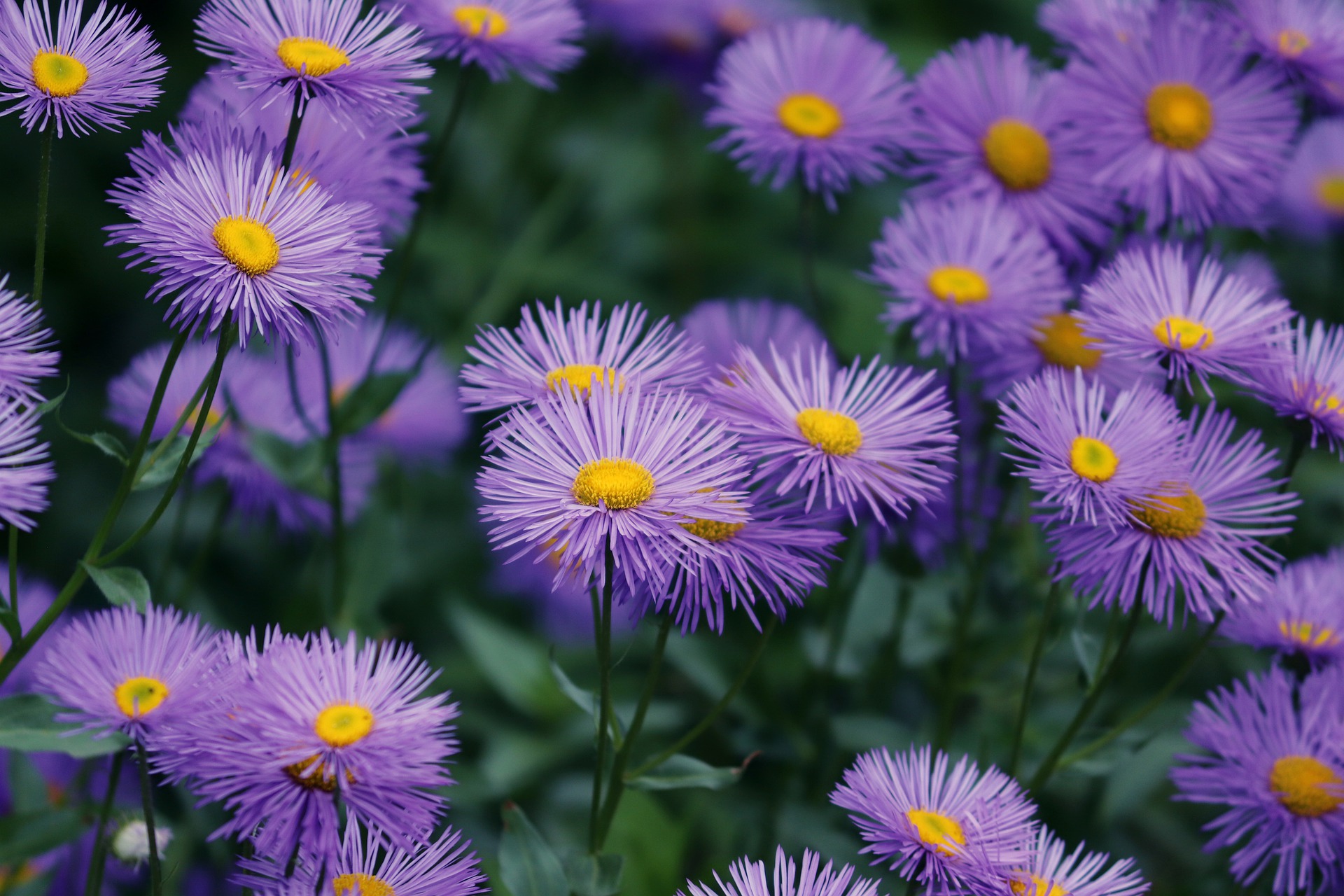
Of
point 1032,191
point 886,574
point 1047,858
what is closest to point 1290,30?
point 1032,191

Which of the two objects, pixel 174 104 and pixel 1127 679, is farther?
pixel 174 104

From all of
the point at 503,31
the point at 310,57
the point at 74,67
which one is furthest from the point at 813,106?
the point at 74,67

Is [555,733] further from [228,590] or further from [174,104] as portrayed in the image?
[174,104]

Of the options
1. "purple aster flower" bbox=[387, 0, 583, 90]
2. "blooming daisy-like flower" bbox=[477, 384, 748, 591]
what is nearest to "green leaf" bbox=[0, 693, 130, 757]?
"blooming daisy-like flower" bbox=[477, 384, 748, 591]

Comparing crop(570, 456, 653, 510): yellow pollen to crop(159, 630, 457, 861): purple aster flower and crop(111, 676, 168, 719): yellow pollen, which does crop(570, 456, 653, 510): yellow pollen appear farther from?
crop(111, 676, 168, 719): yellow pollen

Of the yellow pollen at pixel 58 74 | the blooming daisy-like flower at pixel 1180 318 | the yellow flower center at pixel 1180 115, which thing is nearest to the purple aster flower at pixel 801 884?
the blooming daisy-like flower at pixel 1180 318

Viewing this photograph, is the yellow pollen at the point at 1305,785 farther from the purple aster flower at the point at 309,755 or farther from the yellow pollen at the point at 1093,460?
the purple aster flower at the point at 309,755
